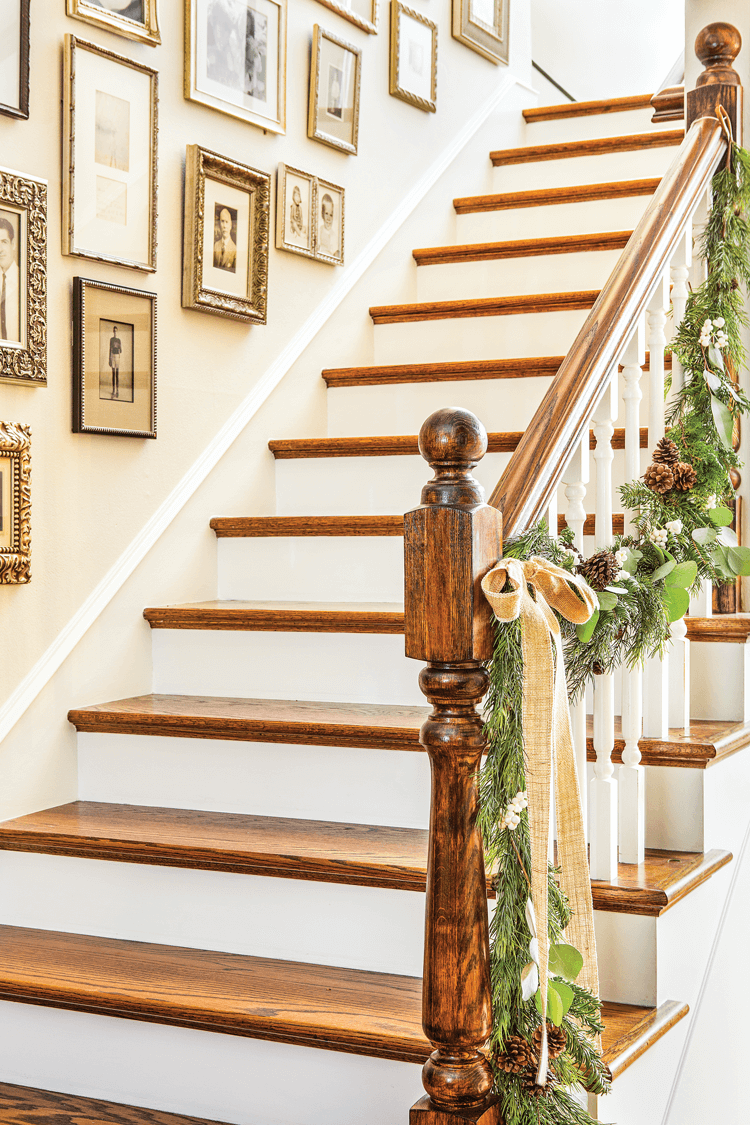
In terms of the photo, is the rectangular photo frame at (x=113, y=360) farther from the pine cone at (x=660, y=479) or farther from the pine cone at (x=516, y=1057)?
the pine cone at (x=516, y=1057)

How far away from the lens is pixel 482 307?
326cm

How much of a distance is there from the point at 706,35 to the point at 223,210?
3.80ft

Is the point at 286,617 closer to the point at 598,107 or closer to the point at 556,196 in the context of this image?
the point at 556,196

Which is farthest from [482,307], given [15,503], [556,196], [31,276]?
[15,503]

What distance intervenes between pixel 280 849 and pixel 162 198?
151cm

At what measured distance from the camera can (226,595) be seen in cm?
287

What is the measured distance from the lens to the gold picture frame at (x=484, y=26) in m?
3.84

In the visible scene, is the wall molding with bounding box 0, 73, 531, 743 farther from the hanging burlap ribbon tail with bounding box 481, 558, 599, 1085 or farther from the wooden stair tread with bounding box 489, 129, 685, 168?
the hanging burlap ribbon tail with bounding box 481, 558, 599, 1085

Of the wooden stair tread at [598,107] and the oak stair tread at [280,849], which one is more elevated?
the wooden stair tread at [598,107]

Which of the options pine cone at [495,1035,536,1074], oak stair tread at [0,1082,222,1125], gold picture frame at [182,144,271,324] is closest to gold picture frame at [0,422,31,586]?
gold picture frame at [182,144,271,324]

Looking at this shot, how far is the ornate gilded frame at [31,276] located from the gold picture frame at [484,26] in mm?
2105

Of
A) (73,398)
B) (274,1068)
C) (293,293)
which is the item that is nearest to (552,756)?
(274,1068)

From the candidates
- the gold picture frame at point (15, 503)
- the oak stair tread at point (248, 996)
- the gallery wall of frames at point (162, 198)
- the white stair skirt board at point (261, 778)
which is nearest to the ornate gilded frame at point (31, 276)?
the gallery wall of frames at point (162, 198)

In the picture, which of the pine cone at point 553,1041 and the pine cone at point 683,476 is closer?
the pine cone at point 553,1041
